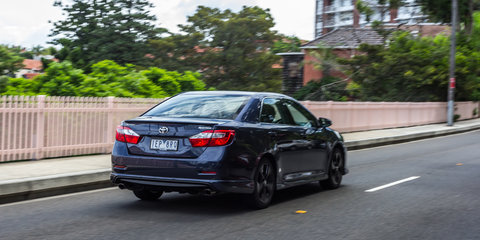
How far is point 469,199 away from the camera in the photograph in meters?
8.89

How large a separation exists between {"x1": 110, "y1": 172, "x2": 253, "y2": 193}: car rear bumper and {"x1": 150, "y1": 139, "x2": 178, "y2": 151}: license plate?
341mm

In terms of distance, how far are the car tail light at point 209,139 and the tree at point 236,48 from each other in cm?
4613

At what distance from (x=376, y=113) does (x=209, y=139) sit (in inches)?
797

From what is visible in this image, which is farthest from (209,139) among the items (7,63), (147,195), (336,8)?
(336,8)

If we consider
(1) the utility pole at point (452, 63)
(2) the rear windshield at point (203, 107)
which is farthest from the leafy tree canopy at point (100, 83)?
(1) the utility pole at point (452, 63)

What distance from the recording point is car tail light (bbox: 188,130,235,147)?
7.07 metres

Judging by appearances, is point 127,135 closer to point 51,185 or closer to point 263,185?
point 263,185

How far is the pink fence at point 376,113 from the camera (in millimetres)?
22406

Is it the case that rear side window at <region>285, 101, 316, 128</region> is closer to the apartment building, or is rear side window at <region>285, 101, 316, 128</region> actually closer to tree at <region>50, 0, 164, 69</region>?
tree at <region>50, 0, 164, 69</region>

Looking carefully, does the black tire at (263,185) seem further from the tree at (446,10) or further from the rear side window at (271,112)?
the tree at (446,10)

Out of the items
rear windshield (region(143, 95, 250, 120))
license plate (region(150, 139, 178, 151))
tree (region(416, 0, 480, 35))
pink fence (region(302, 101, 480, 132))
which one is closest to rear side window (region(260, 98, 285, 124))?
rear windshield (region(143, 95, 250, 120))

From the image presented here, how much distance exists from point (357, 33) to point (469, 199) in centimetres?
4777

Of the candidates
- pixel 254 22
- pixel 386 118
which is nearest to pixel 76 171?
pixel 386 118

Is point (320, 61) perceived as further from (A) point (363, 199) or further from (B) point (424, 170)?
(A) point (363, 199)
